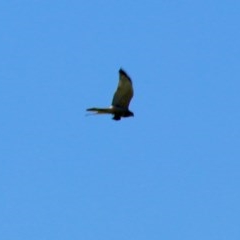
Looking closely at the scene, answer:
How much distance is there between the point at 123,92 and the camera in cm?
3666

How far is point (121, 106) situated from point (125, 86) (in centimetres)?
96

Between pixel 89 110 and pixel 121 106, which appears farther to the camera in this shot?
pixel 121 106

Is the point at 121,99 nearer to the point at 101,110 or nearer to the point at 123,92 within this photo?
the point at 123,92

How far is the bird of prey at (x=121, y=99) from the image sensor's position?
36094mm

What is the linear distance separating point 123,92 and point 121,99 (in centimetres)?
44

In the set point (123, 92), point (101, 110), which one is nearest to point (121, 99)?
point (123, 92)

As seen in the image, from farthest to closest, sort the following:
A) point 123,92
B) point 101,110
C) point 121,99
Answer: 1. point 121,99
2. point 123,92
3. point 101,110

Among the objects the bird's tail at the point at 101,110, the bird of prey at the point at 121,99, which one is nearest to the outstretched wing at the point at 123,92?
the bird of prey at the point at 121,99

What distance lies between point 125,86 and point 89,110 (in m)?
2.89

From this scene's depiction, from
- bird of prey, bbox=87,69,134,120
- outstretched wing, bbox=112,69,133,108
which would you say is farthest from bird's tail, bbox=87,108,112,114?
outstretched wing, bbox=112,69,133,108

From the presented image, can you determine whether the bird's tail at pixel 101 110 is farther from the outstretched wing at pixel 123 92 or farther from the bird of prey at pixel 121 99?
the outstretched wing at pixel 123 92

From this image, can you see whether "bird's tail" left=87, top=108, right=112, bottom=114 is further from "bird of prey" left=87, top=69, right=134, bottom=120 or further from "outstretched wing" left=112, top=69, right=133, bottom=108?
"outstretched wing" left=112, top=69, right=133, bottom=108

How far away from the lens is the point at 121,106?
36.9 m

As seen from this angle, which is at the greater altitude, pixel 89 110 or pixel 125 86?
pixel 125 86
